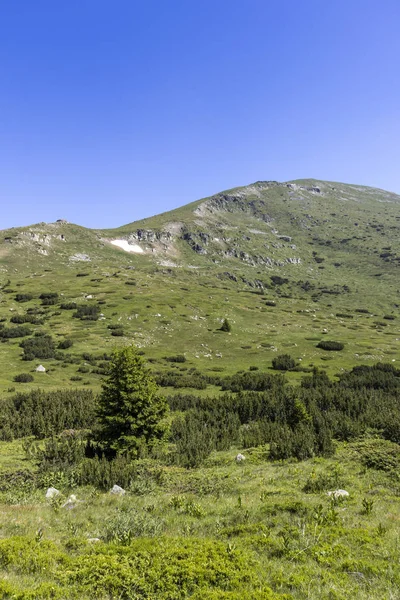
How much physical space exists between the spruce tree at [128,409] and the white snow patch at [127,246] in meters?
162

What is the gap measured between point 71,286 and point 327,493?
88.4 metres

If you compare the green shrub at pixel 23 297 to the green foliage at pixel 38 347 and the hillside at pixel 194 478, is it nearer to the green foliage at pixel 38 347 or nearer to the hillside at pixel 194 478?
the hillside at pixel 194 478

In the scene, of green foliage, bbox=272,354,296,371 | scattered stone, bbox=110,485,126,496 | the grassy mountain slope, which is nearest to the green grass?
scattered stone, bbox=110,485,126,496

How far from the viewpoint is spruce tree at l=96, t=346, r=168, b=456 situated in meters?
19.3

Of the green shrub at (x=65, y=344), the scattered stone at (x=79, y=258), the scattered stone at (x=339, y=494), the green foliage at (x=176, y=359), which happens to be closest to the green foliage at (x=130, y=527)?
the scattered stone at (x=339, y=494)

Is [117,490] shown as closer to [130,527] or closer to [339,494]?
[130,527]

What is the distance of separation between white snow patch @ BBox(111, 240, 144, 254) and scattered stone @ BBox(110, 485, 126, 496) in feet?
554

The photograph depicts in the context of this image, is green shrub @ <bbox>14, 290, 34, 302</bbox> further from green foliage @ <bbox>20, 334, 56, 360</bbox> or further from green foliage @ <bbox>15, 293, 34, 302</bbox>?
green foliage @ <bbox>20, 334, 56, 360</bbox>

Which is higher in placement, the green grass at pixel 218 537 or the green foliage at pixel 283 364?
the green grass at pixel 218 537

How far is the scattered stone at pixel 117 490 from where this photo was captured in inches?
547

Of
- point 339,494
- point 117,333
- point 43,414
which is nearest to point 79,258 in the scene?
point 117,333

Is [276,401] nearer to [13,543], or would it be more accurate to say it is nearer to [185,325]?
[13,543]

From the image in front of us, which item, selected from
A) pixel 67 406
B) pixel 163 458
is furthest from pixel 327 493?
pixel 67 406

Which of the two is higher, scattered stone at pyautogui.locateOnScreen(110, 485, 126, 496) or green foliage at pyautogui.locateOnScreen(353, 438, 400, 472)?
scattered stone at pyautogui.locateOnScreen(110, 485, 126, 496)
